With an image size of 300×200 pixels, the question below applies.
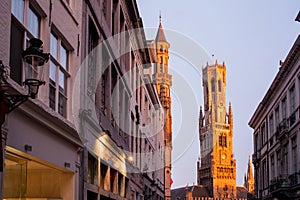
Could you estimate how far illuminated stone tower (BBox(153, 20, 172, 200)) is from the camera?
71.2 metres

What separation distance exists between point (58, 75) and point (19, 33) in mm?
3141

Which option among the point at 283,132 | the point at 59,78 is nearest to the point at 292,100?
the point at 283,132

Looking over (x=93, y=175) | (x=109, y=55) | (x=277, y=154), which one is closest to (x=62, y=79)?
(x=93, y=175)

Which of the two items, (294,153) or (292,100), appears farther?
(292,100)

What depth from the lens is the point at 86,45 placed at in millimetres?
17234

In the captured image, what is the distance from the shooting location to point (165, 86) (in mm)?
84562

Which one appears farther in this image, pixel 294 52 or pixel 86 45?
pixel 294 52

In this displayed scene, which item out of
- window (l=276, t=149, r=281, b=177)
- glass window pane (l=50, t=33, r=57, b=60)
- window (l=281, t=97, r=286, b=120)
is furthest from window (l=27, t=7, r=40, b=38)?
window (l=276, t=149, r=281, b=177)

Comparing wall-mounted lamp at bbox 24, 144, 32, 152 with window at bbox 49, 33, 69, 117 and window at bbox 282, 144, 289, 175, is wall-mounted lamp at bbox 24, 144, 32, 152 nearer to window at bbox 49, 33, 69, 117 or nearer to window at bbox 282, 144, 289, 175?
window at bbox 49, 33, 69, 117

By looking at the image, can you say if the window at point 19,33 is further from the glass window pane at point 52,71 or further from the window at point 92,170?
the window at point 92,170

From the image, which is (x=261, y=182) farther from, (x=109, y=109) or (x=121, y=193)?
(x=109, y=109)

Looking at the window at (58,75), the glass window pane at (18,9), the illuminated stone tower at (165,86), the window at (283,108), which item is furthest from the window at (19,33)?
the illuminated stone tower at (165,86)

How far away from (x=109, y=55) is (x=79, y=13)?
5.56 meters

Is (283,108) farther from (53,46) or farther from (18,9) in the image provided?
(18,9)
